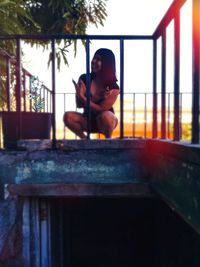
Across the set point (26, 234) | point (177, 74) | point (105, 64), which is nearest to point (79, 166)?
point (26, 234)

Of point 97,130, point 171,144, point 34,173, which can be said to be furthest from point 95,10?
point 171,144

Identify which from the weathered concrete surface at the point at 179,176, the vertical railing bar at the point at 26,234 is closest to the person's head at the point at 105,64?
the weathered concrete surface at the point at 179,176

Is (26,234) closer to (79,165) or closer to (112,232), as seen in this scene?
(79,165)

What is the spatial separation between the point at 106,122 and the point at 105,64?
540mm

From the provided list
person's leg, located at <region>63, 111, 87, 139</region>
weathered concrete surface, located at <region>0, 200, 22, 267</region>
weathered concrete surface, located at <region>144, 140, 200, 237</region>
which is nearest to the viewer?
weathered concrete surface, located at <region>144, 140, 200, 237</region>

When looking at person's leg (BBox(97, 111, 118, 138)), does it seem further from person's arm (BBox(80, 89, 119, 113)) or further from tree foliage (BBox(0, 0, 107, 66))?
tree foliage (BBox(0, 0, 107, 66))

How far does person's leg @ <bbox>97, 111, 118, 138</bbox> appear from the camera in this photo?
3641mm

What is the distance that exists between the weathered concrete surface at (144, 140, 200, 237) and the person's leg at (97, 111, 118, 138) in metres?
0.60

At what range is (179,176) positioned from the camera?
2.24m

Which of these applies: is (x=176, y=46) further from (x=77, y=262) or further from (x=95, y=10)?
(x=95, y=10)

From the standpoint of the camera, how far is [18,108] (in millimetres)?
3541

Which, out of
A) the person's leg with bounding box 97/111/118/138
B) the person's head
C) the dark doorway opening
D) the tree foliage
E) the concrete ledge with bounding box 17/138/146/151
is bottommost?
the dark doorway opening

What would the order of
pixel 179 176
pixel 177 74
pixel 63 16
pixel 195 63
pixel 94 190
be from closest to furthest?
pixel 195 63 → pixel 179 176 → pixel 177 74 → pixel 94 190 → pixel 63 16

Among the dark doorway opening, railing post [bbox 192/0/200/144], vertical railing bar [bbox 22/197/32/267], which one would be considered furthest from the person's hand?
railing post [bbox 192/0/200/144]
